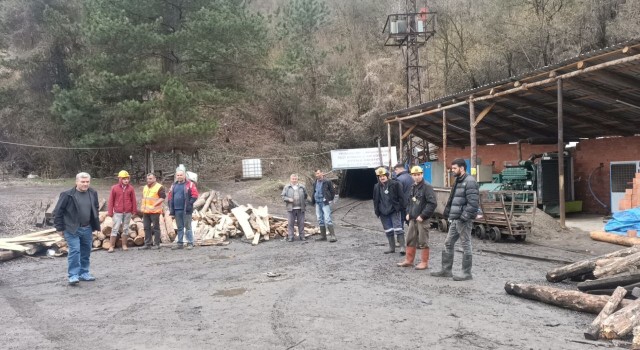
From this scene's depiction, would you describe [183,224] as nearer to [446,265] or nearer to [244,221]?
[244,221]

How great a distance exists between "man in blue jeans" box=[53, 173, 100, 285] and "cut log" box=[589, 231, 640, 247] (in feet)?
37.2

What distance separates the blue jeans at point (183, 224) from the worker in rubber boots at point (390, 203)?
506cm

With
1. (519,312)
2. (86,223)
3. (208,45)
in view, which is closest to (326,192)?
(86,223)

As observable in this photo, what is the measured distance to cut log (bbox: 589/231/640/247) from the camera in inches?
432

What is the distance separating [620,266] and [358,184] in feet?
77.3

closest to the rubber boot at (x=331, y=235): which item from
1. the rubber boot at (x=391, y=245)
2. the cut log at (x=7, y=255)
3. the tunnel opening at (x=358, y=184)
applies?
the rubber boot at (x=391, y=245)

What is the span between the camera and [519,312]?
6039 mm

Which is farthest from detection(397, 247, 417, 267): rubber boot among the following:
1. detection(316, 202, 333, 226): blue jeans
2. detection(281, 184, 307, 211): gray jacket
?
detection(281, 184, 307, 211): gray jacket

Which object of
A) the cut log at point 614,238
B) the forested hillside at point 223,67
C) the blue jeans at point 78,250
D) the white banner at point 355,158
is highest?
the forested hillside at point 223,67

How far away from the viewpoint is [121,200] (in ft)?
39.5

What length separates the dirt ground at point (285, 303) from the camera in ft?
17.0

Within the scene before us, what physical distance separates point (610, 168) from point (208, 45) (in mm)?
17666

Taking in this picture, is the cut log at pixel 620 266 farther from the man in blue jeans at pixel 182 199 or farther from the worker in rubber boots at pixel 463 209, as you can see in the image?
the man in blue jeans at pixel 182 199

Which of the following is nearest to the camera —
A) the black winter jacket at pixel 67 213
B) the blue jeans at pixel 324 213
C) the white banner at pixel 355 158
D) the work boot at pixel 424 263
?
the black winter jacket at pixel 67 213
